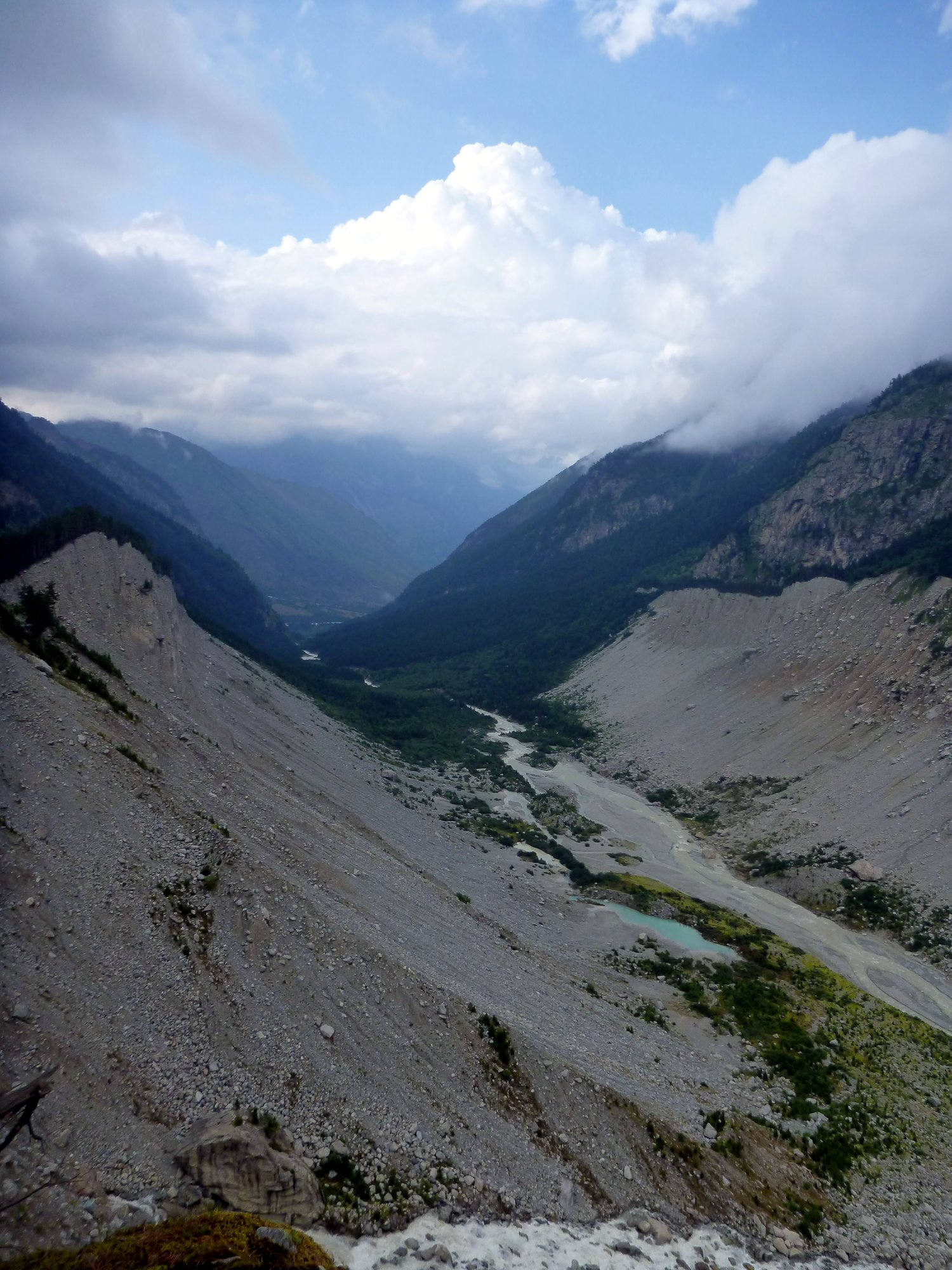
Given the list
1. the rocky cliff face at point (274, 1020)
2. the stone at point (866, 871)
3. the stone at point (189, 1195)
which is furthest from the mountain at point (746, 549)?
the stone at point (189, 1195)

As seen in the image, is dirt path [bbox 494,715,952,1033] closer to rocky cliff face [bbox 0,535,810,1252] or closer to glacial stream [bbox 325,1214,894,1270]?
rocky cliff face [bbox 0,535,810,1252]

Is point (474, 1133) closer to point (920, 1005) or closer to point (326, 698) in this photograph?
point (920, 1005)

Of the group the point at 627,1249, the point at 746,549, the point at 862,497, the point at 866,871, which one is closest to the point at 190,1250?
the point at 627,1249

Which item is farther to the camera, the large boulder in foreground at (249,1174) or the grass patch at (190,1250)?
the large boulder in foreground at (249,1174)

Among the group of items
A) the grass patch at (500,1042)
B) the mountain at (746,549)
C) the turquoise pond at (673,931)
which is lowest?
the turquoise pond at (673,931)

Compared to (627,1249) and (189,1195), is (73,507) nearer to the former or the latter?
(189,1195)

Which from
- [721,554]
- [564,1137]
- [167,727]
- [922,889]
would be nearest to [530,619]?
[721,554]

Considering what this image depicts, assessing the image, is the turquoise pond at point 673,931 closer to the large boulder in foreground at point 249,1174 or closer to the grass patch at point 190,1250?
the large boulder in foreground at point 249,1174
